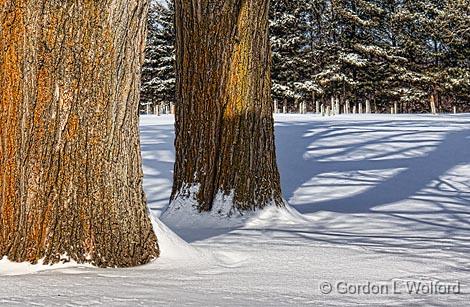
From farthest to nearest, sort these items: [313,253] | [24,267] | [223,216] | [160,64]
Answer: [160,64] < [223,216] < [313,253] < [24,267]

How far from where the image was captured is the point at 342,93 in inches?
1277

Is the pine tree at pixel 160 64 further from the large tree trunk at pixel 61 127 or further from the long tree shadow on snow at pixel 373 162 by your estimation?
the large tree trunk at pixel 61 127

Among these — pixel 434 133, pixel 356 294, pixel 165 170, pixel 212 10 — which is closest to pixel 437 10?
pixel 434 133

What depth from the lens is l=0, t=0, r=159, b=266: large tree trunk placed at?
2.89 meters

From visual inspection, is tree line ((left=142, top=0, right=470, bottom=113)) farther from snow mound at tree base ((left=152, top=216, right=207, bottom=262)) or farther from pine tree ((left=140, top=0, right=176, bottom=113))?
snow mound at tree base ((left=152, top=216, right=207, bottom=262))

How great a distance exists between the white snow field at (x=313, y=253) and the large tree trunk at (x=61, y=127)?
169 millimetres

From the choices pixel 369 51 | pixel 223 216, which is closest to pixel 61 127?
pixel 223 216

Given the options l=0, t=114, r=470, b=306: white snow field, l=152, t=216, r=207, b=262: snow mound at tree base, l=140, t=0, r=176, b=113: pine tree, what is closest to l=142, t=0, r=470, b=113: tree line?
l=140, t=0, r=176, b=113: pine tree

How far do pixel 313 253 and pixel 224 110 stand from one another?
226 cm

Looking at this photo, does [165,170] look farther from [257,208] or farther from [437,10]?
[437,10]

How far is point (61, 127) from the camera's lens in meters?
2.92

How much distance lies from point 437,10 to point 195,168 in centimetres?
2952

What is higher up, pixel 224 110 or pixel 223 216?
pixel 224 110

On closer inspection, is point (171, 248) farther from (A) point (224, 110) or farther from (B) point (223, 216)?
(A) point (224, 110)
